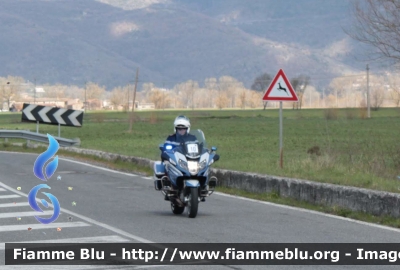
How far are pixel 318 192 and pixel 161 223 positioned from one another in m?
3.89

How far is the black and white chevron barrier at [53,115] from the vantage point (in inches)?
1467

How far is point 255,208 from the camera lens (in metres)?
15.9

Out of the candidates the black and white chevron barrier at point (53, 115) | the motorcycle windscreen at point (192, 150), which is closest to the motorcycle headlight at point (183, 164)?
the motorcycle windscreen at point (192, 150)

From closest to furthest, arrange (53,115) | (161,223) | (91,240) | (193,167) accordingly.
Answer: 1. (91,240)
2. (161,223)
3. (193,167)
4. (53,115)

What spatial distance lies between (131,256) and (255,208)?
5714mm

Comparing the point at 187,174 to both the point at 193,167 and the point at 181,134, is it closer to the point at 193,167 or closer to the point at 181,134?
the point at 193,167

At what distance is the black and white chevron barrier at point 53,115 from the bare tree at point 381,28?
55.6ft

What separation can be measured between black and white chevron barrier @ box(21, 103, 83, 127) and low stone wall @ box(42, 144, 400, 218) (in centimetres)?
1753

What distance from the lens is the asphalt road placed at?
38.8 feet

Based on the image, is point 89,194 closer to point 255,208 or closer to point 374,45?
point 255,208

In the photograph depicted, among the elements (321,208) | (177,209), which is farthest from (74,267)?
(321,208)

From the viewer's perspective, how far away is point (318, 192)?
16.3 metres

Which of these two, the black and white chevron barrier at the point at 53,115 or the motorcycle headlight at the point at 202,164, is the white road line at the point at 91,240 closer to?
the motorcycle headlight at the point at 202,164

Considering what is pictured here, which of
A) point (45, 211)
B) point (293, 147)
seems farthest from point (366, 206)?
point (293, 147)
